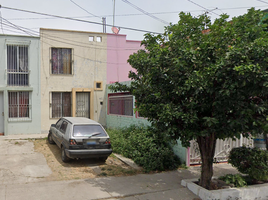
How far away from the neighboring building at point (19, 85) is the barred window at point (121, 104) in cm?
402

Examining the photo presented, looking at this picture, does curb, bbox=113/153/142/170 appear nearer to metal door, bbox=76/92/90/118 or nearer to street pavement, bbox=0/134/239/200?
street pavement, bbox=0/134/239/200

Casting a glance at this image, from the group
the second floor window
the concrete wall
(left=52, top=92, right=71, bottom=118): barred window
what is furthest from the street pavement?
the second floor window

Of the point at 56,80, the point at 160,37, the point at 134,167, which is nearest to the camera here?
the point at 160,37

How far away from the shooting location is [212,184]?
6.16m

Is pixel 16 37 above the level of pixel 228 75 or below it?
above

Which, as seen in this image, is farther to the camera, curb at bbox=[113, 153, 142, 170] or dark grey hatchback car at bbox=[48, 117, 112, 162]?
curb at bbox=[113, 153, 142, 170]

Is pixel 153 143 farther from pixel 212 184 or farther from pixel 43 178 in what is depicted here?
pixel 43 178

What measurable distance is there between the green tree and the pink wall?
9598mm

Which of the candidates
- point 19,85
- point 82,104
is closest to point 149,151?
point 82,104

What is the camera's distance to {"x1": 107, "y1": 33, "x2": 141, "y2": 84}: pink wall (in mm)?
15523

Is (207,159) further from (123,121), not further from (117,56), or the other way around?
(117,56)

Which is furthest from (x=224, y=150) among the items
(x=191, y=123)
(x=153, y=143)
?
A: (x=191, y=123)

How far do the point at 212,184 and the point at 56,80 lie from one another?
10817mm

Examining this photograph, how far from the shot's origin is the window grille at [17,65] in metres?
13.4
